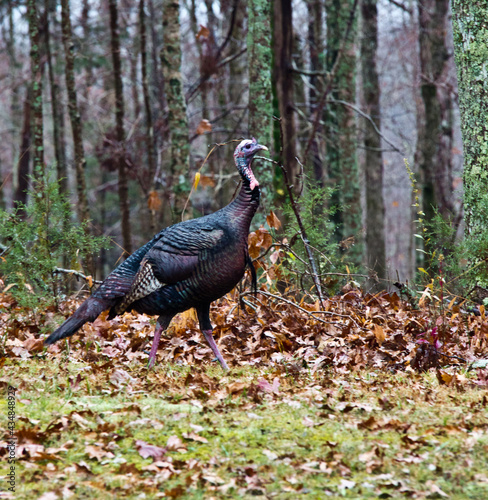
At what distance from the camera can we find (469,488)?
3.46 metres

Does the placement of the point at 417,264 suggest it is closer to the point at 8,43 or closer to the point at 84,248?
the point at 84,248

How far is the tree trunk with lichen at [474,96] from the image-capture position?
287 inches

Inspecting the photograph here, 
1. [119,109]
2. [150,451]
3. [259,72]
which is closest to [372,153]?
[119,109]

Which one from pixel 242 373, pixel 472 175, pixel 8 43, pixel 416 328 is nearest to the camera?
pixel 242 373

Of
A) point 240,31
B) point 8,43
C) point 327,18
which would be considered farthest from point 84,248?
point 8,43

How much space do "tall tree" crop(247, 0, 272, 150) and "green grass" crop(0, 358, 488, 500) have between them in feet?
19.1

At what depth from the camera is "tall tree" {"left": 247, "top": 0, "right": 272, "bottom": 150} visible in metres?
10.4

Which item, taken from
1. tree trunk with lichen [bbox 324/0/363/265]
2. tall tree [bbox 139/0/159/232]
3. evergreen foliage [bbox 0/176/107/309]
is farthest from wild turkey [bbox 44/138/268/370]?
tree trunk with lichen [bbox 324/0/363/265]

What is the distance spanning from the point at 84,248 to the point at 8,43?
1821 cm

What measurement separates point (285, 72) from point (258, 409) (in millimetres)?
9394

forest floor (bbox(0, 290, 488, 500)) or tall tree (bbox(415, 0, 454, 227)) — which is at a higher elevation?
tall tree (bbox(415, 0, 454, 227))

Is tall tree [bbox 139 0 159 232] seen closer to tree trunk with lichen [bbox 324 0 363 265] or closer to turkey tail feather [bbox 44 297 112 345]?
tree trunk with lichen [bbox 324 0 363 265]

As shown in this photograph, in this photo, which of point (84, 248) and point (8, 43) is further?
point (8, 43)

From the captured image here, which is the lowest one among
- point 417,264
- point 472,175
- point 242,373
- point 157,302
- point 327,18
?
point 417,264
